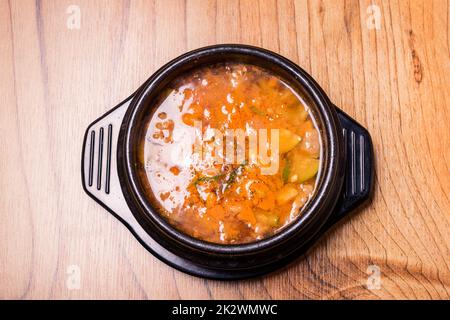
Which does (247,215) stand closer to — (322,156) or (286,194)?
(286,194)

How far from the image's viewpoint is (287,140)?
1771 millimetres

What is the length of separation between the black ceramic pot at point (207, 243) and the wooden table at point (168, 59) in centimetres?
11

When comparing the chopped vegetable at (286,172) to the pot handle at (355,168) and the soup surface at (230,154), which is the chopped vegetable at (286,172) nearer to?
the soup surface at (230,154)

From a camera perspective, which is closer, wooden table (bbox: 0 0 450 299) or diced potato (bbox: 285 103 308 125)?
diced potato (bbox: 285 103 308 125)

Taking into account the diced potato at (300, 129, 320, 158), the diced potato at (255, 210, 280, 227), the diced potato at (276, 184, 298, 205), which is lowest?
the diced potato at (255, 210, 280, 227)

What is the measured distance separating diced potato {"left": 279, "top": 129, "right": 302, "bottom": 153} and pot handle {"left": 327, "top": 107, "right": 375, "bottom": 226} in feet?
0.61

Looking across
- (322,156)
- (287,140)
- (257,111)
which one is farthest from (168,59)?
(322,156)

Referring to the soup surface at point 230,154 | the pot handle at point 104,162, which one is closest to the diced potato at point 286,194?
the soup surface at point 230,154

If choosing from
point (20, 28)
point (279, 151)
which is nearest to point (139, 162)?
point (279, 151)

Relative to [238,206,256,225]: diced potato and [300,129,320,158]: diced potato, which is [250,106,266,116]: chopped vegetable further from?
[238,206,256,225]: diced potato

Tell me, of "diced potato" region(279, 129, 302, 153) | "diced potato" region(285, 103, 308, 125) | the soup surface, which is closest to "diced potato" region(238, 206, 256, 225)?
the soup surface

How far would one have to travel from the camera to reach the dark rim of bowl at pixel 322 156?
1.63 meters

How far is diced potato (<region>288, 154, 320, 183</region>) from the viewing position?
5.76 feet

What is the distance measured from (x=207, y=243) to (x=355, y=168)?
60 cm
